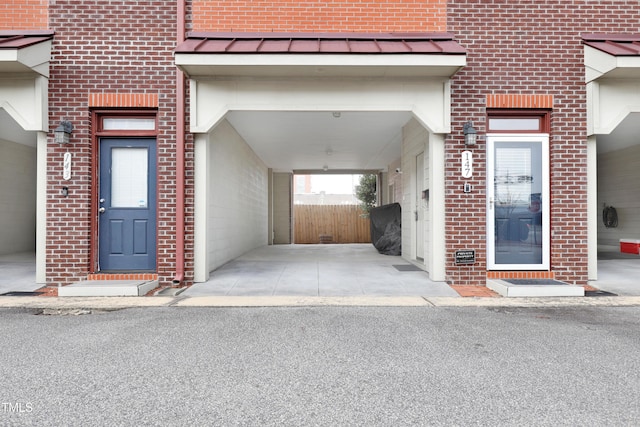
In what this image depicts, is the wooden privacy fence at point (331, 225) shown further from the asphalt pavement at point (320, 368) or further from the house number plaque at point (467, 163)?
the asphalt pavement at point (320, 368)

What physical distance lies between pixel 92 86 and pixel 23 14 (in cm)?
168

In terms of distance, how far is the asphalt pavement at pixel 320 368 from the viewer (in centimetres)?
212

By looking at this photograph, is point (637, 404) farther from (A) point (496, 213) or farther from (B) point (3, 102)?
(B) point (3, 102)

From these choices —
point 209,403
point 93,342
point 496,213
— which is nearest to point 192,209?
point 93,342

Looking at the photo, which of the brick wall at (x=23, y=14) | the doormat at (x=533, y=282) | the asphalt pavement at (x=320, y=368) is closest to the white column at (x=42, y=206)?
A: the asphalt pavement at (x=320, y=368)

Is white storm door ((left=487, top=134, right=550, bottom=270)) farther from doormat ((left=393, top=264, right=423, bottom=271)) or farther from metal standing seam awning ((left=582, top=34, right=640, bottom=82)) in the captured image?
doormat ((left=393, top=264, right=423, bottom=271))

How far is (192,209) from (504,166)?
500cm

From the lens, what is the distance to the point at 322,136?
9133 millimetres

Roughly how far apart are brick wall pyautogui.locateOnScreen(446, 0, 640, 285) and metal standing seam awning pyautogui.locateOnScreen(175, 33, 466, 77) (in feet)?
2.24

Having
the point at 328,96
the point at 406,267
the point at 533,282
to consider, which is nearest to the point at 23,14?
the point at 328,96

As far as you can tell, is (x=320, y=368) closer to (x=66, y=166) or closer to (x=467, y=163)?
(x=467, y=163)

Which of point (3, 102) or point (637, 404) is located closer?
point (637, 404)

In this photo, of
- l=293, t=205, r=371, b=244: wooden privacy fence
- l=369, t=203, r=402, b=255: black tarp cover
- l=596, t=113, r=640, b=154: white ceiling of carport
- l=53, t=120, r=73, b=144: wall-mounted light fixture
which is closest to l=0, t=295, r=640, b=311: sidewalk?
l=53, t=120, r=73, b=144: wall-mounted light fixture

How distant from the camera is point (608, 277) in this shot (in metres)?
6.14
